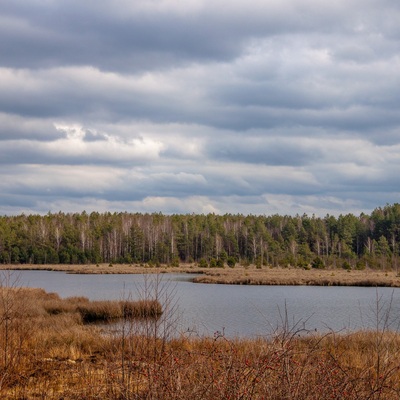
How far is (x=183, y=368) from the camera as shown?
256 inches

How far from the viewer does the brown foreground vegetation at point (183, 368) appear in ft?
17.9

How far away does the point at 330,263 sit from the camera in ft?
286

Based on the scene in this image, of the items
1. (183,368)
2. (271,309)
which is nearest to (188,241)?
(271,309)

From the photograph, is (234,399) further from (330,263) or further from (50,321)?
(330,263)

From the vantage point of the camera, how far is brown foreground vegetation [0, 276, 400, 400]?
215 inches

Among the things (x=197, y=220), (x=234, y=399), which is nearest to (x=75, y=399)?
(x=234, y=399)

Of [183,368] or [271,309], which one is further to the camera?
[271,309]

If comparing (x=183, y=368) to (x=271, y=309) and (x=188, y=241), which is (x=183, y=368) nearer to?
(x=271, y=309)

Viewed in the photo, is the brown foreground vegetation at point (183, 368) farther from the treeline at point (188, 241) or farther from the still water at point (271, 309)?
the treeline at point (188, 241)

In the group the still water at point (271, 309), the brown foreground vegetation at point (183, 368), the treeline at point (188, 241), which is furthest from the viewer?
the treeline at point (188, 241)

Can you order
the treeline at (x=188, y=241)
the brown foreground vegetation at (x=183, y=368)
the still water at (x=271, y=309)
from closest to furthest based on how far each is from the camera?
the brown foreground vegetation at (x=183, y=368)
the still water at (x=271, y=309)
the treeline at (x=188, y=241)

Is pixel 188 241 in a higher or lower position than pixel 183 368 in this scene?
lower

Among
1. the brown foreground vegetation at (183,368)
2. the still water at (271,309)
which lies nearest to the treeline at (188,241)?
the still water at (271,309)

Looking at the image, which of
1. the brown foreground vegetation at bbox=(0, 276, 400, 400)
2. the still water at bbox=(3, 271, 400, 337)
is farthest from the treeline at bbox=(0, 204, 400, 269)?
the brown foreground vegetation at bbox=(0, 276, 400, 400)
